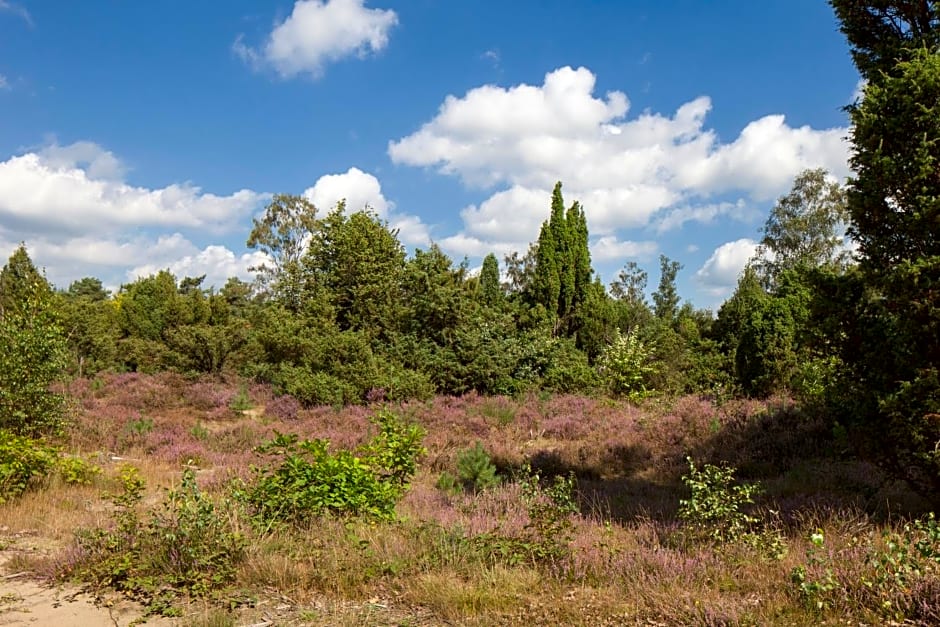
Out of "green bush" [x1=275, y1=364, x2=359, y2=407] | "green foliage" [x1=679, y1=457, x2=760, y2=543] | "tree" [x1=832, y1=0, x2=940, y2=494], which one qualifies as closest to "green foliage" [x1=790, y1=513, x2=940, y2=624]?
"green foliage" [x1=679, y1=457, x2=760, y2=543]

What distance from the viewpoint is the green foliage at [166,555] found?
4.81 m

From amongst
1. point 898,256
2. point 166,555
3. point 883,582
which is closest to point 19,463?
point 166,555

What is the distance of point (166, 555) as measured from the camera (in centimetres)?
512

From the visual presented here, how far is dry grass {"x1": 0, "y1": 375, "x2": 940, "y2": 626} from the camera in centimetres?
419

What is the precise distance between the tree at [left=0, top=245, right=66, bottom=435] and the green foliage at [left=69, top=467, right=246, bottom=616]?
4937 mm

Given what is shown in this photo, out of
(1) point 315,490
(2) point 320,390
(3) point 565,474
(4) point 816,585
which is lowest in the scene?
(3) point 565,474

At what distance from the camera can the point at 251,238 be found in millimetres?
42656

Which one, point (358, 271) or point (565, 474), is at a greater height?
point (358, 271)

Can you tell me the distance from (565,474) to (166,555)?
23.9 ft

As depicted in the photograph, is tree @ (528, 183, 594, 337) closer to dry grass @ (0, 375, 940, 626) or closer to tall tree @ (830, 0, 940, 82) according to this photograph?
dry grass @ (0, 375, 940, 626)

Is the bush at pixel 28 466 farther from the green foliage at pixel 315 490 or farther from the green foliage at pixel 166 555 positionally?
the green foliage at pixel 315 490

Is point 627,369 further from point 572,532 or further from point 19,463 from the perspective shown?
point 19,463

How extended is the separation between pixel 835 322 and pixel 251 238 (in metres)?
42.4

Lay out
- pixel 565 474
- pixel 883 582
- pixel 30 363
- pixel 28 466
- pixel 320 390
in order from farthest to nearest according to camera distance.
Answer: pixel 320 390, pixel 565 474, pixel 30 363, pixel 28 466, pixel 883 582
